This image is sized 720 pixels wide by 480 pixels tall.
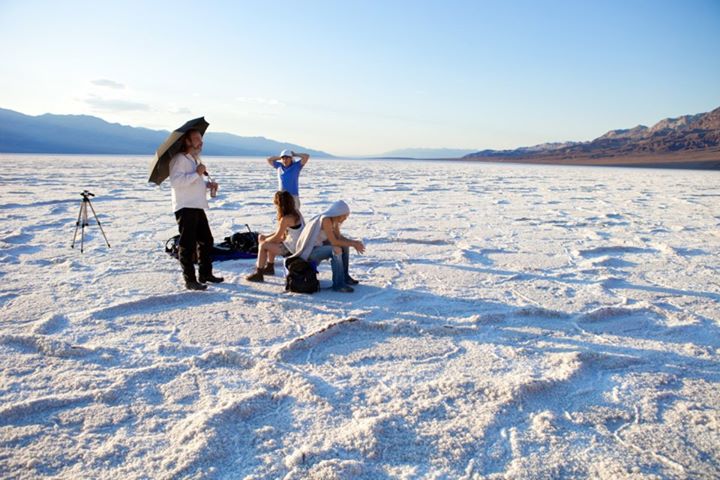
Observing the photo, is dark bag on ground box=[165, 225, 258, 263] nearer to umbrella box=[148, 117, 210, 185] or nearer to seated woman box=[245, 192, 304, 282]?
seated woman box=[245, 192, 304, 282]

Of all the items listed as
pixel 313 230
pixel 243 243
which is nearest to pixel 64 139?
pixel 243 243

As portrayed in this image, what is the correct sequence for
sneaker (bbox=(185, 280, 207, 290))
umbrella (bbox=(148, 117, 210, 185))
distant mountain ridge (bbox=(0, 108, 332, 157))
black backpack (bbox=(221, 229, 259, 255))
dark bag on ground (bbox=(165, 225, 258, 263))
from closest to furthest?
umbrella (bbox=(148, 117, 210, 185))
sneaker (bbox=(185, 280, 207, 290))
dark bag on ground (bbox=(165, 225, 258, 263))
black backpack (bbox=(221, 229, 259, 255))
distant mountain ridge (bbox=(0, 108, 332, 157))

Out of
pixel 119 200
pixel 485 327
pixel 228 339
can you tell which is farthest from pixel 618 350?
pixel 119 200

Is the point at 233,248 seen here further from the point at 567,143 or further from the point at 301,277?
the point at 567,143

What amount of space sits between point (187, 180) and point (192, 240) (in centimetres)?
50

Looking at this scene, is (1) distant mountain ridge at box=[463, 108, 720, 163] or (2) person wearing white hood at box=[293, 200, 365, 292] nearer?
(2) person wearing white hood at box=[293, 200, 365, 292]

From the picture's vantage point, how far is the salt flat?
6.28ft

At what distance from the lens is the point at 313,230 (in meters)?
3.90

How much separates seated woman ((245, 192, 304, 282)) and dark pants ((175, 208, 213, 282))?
407 mm

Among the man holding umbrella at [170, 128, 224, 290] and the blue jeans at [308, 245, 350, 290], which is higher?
the man holding umbrella at [170, 128, 224, 290]

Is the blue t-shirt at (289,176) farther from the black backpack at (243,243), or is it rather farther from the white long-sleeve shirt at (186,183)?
the white long-sleeve shirt at (186,183)

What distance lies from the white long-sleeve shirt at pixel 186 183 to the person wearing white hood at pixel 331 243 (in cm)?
88

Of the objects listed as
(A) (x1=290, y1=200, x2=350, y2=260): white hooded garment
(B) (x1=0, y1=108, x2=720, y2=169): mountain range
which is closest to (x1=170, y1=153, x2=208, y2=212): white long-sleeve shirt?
(A) (x1=290, y1=200, x2=350, y2=260): white hooded garment

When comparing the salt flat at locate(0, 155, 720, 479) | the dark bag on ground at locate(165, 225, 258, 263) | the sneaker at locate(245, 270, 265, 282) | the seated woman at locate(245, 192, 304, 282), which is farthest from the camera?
the dark bag on ground at locate(165, 225, 258, 263)
